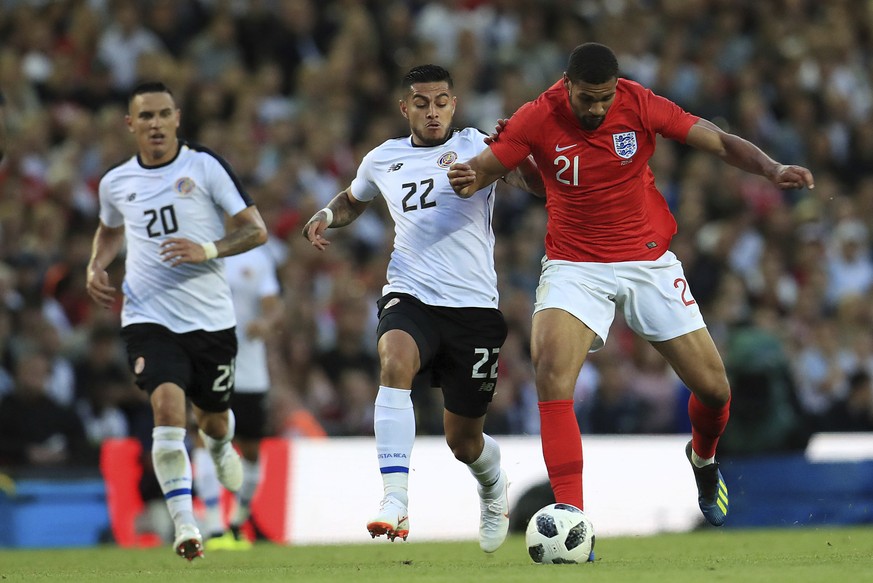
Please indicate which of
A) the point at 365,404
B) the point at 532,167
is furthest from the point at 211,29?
the point at 532,167

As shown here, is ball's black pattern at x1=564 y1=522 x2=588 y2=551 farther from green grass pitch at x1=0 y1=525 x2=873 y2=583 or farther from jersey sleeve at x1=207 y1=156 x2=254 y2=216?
jersey sleeve at x1=207 y1=156 x2=254 y2=216

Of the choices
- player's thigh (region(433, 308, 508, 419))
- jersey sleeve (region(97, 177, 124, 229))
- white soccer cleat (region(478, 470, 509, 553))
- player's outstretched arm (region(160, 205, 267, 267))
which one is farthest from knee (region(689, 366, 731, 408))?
jersey sleeve (region(97, 177, 124, 229))

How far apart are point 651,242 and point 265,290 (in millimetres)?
4796

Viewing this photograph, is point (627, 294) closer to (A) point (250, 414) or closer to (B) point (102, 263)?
(B) point (102, 263)

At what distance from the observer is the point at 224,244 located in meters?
9.41

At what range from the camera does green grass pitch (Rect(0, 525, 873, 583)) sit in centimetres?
679

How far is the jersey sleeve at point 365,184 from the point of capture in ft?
29.0

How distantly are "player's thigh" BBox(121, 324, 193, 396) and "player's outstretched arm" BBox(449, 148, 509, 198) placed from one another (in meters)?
2.41

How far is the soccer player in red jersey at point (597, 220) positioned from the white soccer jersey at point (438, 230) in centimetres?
47

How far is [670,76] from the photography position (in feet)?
61.8

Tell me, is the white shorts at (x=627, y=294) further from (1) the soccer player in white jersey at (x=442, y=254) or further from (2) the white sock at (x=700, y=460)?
(2) the white sock at (x=700, y=460)

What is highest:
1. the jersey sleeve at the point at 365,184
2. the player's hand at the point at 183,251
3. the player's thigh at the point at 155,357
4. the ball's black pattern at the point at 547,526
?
the jersey sleeve at the point at 365,184

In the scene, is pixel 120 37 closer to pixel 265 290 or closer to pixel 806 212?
pixel 265 290

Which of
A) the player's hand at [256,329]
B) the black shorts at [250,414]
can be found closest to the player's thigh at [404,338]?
the player's hand at [256,329]
